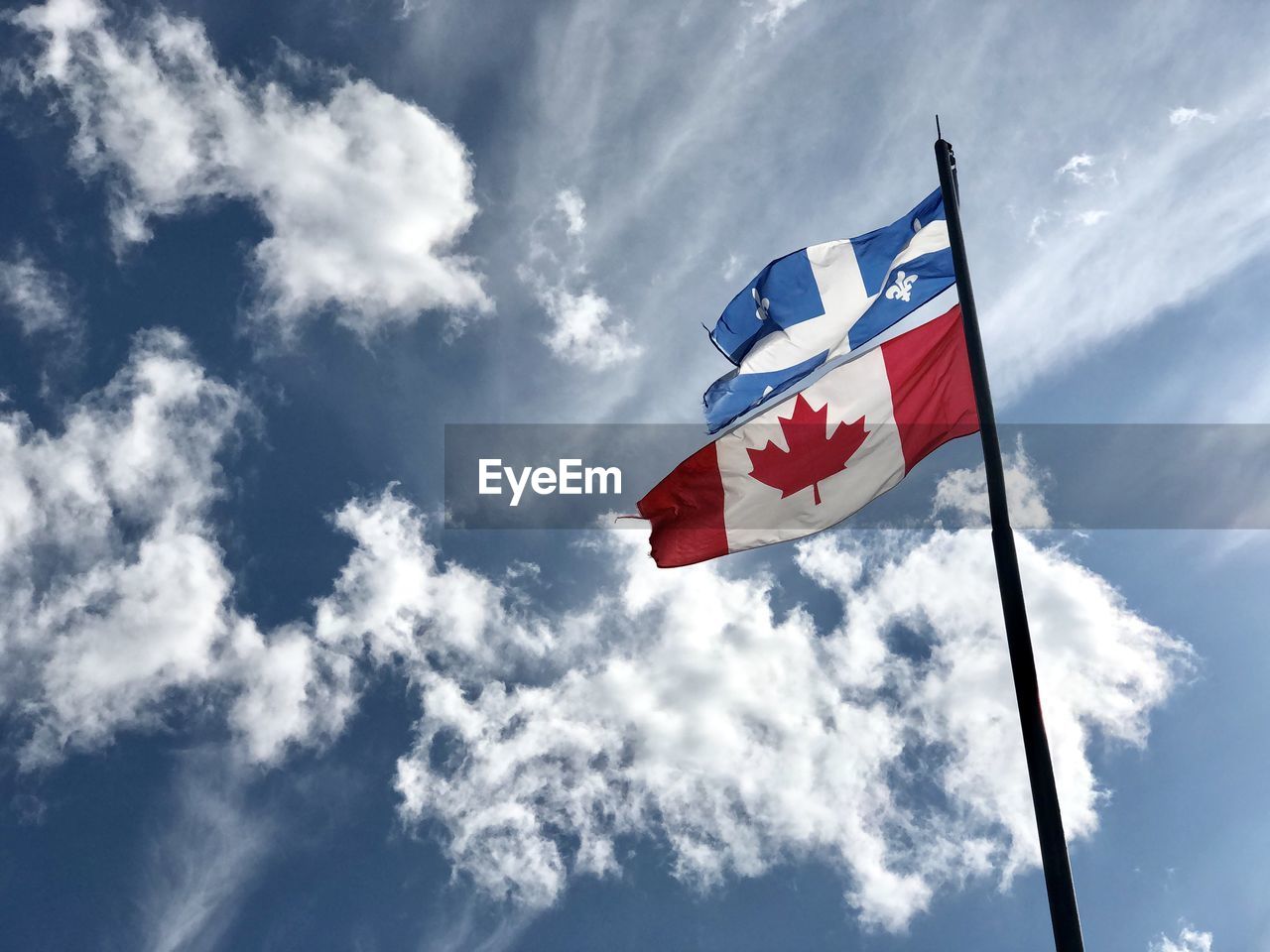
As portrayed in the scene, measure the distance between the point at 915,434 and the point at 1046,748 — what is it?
560cm

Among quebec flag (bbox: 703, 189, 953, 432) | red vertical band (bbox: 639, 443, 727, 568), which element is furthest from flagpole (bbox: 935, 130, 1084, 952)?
red vertical band (bbox: 639, 443, 727, 568)

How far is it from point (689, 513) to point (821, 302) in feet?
12.8

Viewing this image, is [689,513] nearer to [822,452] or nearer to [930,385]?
[822,452]

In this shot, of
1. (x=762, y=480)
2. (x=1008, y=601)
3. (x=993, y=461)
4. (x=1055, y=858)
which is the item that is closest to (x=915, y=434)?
(x=762, y=480)

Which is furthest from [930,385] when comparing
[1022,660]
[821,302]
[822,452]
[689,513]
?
[1022,660]

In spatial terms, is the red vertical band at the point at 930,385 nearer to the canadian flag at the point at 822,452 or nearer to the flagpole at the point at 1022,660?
the canadian flag at the point at 822,452

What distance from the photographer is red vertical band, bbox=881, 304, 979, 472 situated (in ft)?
44.9

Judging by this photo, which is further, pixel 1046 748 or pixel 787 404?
pixel 787 404

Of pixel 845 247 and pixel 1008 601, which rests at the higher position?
pixel 845 247

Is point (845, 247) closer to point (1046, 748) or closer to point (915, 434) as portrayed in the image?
point (915, 434)

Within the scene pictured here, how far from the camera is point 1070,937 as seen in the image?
863 cm

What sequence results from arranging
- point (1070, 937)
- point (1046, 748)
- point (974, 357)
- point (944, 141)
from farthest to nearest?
point (944, 141), point (974, 357), point (1046, 748), point (1070, 937)

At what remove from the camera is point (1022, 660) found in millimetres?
9719

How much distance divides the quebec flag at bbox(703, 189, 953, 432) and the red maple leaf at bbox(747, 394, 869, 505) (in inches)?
41.1
